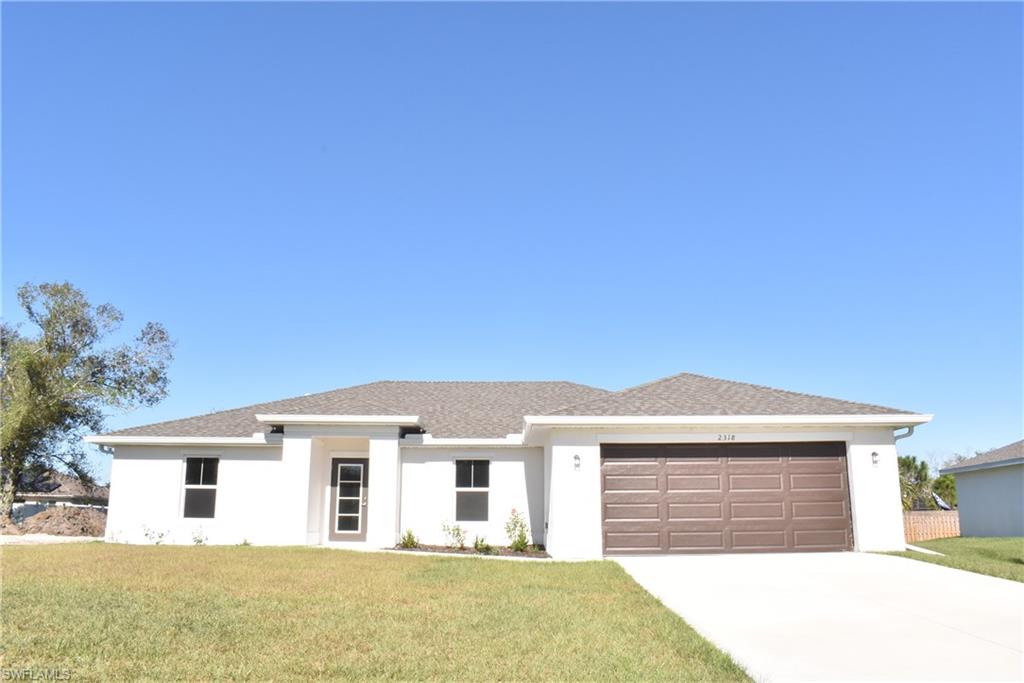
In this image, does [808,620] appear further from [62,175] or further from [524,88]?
[62,175]

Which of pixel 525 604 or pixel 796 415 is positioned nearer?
pixel 525 604

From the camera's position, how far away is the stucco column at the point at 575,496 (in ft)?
44.6

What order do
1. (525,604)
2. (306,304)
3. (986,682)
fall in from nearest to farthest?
(986,682) < (525,604) < (306,304)

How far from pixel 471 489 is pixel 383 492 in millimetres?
2253

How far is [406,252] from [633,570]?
539 inches

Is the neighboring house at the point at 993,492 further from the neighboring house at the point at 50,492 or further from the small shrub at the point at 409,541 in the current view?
the neighboring house at the point at 50,492

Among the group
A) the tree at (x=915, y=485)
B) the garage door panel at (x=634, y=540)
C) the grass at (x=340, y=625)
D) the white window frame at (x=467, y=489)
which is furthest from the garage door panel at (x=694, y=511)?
the tree at (x=915, y=485)

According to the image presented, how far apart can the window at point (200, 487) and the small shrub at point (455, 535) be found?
618 cm

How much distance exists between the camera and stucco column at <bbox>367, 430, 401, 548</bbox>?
16.2 metres

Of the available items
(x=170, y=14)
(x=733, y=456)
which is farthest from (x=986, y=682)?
(x=170, y=14)

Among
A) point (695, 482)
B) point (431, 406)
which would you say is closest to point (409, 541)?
point (431, 406)

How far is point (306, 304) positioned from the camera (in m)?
23.7

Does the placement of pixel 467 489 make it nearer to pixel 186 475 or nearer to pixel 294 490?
pixel 294 490

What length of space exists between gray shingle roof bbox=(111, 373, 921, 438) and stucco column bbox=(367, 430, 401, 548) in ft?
2.94
